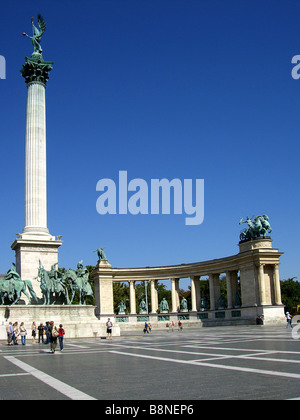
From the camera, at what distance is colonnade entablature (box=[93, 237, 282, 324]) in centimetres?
6688

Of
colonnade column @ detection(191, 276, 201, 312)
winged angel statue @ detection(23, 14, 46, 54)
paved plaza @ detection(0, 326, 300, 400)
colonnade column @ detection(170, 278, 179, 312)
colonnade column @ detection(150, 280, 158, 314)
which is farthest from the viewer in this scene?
colonnade column @ detection(150, 280, 158, 314)

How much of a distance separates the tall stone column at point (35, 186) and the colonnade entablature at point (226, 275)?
31895mm

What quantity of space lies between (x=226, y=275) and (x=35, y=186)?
3773cm

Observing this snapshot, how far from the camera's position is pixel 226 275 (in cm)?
7481

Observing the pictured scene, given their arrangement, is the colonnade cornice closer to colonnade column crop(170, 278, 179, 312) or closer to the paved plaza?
colonnade column crop(170, 278, 179, 312)

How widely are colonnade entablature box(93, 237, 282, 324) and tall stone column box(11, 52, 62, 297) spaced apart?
31895 mm

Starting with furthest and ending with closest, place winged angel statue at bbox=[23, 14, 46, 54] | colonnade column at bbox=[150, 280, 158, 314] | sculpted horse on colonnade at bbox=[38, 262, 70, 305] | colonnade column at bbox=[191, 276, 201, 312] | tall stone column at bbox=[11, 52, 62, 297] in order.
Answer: colonnade column at bbox=[150, 280, 158, 314]
colonnade column at bbox=[191, 276, 201, 312]
winged angel statue at bbox=[23, 14, 46, 54]
tall stone column at bbox=[11, 52, 62, 297]
sculpted horse on colonnade at bbox=[38, 262, 70, 305]

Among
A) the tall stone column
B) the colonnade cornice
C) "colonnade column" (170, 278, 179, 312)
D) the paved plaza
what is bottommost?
the paved plaza

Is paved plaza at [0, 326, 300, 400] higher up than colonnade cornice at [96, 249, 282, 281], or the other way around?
colonnade cornice at [96, 249, 282, 281]

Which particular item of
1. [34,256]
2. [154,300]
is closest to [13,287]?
[34,256]

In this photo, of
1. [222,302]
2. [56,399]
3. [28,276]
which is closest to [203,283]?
[222,302]

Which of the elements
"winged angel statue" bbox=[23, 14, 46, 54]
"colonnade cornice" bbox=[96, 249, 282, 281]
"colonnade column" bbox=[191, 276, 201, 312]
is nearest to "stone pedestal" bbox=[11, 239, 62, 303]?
"winged angel statue" bbox=[23, 14, 46, 54]

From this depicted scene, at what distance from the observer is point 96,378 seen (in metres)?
14.0

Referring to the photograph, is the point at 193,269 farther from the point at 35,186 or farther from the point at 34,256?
the point at 34,256
